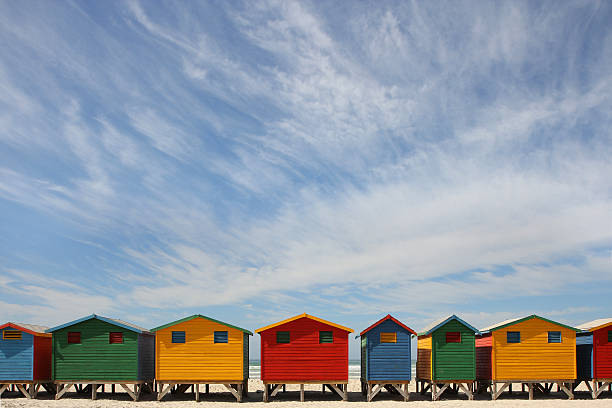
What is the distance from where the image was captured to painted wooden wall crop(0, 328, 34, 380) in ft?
90.9

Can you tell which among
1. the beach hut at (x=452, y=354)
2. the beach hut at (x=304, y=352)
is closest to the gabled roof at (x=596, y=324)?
the beach hut at (x=452, y=354)

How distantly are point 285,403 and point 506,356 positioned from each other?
11.1 meters

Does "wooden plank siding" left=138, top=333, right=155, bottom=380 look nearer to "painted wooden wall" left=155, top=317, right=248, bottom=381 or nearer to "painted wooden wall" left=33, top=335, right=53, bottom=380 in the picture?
"painted wooden wall" left=155, top=317, right=248, bottom=381

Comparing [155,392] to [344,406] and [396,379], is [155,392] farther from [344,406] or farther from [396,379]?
[396,379]

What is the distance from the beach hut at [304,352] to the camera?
1072 inches

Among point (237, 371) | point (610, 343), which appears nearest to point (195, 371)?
point (237, 371)

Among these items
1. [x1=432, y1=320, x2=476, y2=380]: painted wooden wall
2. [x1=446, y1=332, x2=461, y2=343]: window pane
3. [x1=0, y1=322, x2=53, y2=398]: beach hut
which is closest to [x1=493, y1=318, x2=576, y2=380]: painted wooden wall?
[x1=432, y1=320, x2=476, y2=380]: painted wooden wall

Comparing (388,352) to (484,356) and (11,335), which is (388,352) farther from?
(11,335)

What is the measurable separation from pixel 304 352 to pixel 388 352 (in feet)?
13.4

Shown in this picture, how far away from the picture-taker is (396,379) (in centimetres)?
2750

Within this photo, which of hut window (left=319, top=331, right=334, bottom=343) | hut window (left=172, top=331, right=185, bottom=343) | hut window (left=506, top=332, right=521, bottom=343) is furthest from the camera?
hut window (left=506, top=332, right=521, bottom=343)

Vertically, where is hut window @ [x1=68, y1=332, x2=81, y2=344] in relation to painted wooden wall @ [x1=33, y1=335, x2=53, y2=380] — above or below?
above

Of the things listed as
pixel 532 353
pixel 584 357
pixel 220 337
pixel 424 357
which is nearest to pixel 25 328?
pixel 220 337

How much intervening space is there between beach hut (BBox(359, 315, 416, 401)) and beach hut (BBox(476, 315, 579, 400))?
14.5 feet
